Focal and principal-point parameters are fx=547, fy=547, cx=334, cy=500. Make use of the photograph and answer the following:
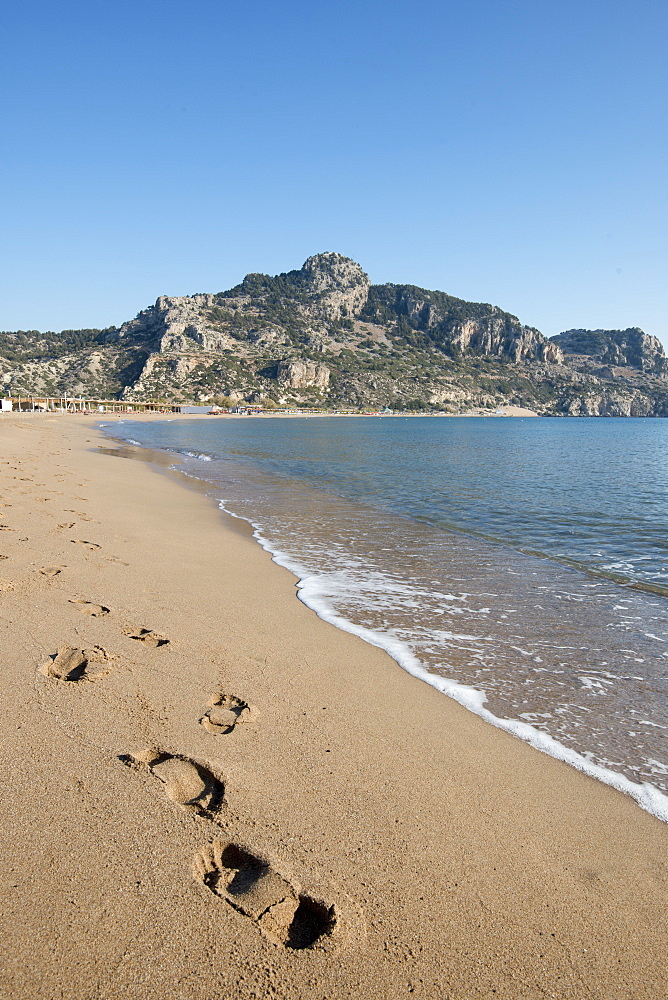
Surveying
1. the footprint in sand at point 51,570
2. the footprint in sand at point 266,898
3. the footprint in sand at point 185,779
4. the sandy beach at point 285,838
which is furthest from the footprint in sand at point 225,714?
the footprint in sand at point 51,570

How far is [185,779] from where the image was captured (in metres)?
3.35

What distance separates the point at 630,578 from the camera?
946 cm

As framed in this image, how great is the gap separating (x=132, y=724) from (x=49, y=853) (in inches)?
48.5

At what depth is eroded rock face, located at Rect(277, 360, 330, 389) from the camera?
17425 cm

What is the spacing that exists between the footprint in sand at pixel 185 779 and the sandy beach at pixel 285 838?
0.05ft

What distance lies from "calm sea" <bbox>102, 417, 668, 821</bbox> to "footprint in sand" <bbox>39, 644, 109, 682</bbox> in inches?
116

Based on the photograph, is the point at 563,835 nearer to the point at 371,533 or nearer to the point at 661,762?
the point at 661,762

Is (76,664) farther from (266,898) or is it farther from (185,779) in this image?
(266,898)

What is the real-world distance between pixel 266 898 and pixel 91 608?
428 centimetres

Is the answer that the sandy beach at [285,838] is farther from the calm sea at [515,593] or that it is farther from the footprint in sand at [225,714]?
the calm sea at [515,593]

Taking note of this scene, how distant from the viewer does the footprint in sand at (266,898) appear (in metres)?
2.39

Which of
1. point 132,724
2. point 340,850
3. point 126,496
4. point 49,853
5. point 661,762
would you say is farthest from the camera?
point 126,496

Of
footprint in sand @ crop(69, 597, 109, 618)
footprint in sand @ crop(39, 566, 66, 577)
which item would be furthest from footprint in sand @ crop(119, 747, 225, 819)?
footprint in sand @ crop(39, 566, 66, 577)

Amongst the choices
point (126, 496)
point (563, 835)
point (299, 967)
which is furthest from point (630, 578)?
point (126, 496)
